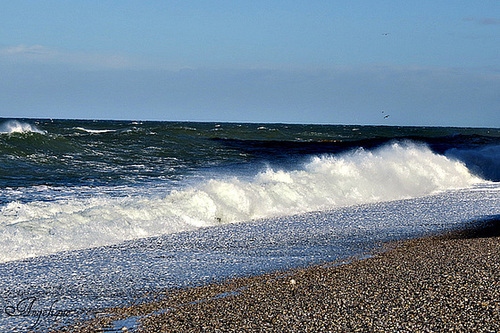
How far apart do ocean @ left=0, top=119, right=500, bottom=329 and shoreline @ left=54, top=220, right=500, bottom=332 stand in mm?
479

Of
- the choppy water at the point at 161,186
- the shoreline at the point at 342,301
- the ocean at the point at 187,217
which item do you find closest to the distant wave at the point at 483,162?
the choppy water at the point at 161,186

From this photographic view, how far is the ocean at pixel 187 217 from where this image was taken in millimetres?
6145

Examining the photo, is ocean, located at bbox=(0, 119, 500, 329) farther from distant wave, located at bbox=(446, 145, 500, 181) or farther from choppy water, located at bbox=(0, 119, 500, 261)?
distant wave, located at bbox=(446, 145, 500, 181)

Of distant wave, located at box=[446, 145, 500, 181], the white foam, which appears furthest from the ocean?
distant wave, located at box=[446, 145, 500, 181]

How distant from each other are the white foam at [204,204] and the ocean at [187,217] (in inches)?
1.1

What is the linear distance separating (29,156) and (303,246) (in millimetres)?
14695

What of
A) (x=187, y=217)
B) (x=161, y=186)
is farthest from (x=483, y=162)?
(x=187, y=217)

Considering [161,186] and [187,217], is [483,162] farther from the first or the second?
[187,217]

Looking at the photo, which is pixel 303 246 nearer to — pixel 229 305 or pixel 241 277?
pixel 241 277

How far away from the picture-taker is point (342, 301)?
4824 millimetres

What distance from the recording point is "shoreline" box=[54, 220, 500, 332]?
14.1 ft

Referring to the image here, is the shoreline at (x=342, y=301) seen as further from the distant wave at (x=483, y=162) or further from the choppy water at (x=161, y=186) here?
the distant wave at (x=483, y=162)

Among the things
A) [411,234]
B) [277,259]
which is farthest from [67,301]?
[411,234]

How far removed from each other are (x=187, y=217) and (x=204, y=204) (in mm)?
748
